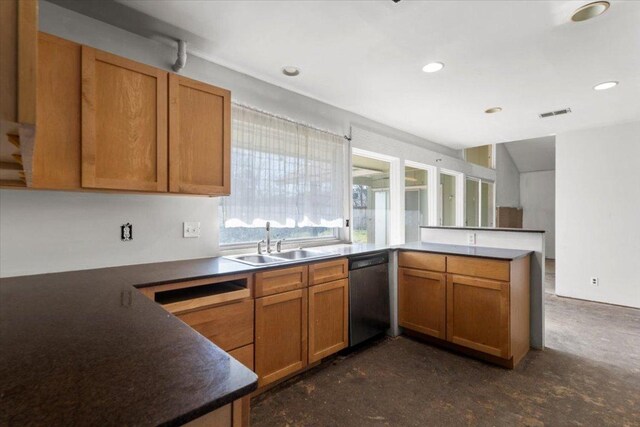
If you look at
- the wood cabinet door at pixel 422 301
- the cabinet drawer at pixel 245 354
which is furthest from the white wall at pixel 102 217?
the wood cabinet door at pixel 422 301

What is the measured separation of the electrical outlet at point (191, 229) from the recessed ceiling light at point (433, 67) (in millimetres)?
2250

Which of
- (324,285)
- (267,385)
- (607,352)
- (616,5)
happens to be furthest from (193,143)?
(607,352)

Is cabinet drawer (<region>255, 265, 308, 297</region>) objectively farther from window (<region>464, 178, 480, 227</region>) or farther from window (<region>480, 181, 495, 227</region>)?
window (<region>480, 181, 495, 227</region>)

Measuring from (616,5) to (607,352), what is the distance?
9.07ft

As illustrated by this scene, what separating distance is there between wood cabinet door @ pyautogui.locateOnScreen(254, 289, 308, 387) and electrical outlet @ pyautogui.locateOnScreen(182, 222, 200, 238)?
768 mm

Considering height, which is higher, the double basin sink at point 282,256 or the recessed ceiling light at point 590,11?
the recessed ceiling light at point 590,11

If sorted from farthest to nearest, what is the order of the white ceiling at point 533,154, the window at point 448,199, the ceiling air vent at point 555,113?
the white ceiling at point 533,154
the window at point 448,199
the ceiling air vent at point 555,113

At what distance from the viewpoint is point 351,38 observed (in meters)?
2.17

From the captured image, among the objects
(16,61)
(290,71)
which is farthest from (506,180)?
(16,61)

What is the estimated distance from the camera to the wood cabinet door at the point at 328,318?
2406 millimetres

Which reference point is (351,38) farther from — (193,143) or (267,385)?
(267,385)

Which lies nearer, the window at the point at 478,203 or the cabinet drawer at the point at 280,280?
the cabinet drawer at the point at 280,280

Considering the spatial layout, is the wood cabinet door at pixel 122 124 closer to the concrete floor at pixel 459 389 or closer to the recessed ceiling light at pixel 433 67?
the concrete floor at pixel 459 389

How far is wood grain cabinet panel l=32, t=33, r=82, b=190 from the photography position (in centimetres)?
154
